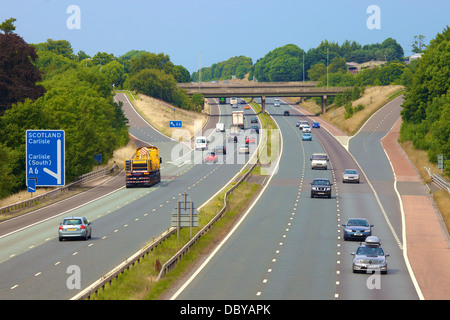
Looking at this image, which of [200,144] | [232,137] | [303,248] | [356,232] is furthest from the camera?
[232,137]

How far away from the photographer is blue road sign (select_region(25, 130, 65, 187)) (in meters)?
52.4

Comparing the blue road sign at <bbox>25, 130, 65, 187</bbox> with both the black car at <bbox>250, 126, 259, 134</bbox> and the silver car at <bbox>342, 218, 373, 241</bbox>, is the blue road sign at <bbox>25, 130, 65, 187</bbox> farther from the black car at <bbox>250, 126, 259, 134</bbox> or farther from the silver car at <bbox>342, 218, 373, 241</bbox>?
the black car at <bbox>250, 126, 259, 134</bbox>

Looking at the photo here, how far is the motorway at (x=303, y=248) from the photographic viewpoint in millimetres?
35125

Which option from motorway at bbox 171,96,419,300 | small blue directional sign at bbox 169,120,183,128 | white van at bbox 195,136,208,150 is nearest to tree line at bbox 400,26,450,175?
motorway at bbox 171,96,419,300

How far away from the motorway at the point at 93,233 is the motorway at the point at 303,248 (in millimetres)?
5122

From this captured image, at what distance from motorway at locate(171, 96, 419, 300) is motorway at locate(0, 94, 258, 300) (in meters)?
5.12

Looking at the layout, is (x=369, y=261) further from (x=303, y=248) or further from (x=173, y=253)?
(x=173, y=253)

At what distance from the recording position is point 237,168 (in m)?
95.0

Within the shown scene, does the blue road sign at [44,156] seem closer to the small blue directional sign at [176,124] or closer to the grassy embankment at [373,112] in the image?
the grassy embankment at [373,112]

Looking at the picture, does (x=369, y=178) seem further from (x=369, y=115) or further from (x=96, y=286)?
(x=369, y=115)

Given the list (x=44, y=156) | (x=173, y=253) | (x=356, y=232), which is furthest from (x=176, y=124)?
(x=173, y=253)

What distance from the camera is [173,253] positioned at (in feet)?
143

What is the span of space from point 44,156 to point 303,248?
18.1 m

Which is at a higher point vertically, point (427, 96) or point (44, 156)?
point (427, 96)
